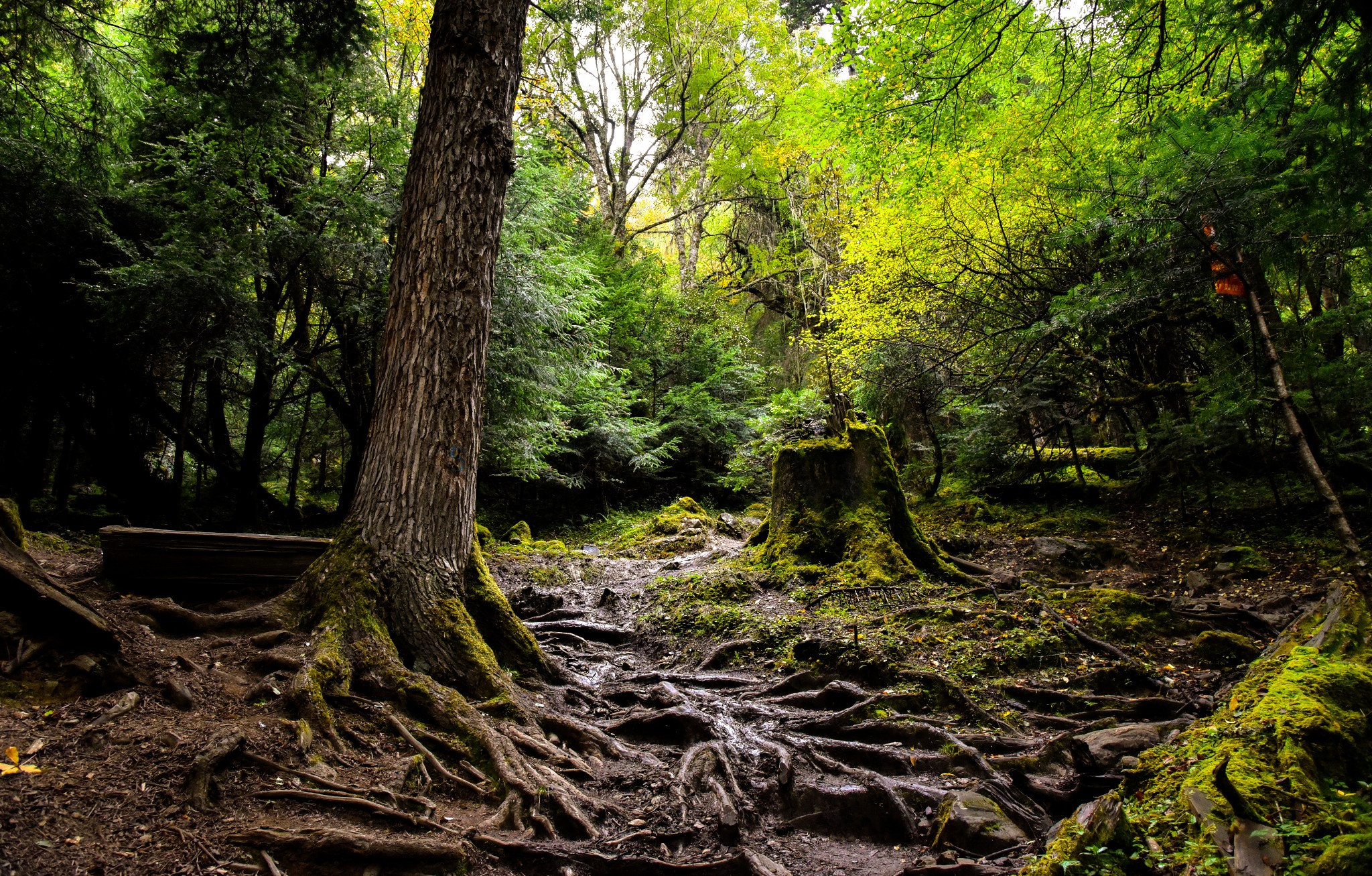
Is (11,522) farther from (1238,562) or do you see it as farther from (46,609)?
(1238,562)

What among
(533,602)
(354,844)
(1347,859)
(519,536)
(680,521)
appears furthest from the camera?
(680,521)

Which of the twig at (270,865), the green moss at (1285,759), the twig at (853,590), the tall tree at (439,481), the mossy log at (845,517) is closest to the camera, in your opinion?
the green moss at (1285,759)

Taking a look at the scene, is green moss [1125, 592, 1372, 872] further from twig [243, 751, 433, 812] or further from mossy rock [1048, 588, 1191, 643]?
twig [243, 751, 433, 812]

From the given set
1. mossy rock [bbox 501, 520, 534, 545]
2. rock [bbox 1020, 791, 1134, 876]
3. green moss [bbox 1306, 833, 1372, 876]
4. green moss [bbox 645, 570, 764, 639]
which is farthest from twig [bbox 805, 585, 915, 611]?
mossy rock [bbox 501, 520, 534, 545]

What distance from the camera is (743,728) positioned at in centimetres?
465

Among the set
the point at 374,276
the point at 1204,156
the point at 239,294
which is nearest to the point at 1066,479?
the point at 1204,156

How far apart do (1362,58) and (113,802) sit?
753 centimetres

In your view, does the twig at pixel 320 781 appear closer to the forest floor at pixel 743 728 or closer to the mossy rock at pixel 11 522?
the forest floor at pixel 743 728

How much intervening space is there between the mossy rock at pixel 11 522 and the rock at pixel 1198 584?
34.0 feet

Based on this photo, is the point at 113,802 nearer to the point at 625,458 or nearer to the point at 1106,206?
the point at 1106,206

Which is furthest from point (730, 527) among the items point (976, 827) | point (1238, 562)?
point (976, 827)

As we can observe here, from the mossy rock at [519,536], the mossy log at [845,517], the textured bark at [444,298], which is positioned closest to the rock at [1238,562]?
the mossy log at [845,517]

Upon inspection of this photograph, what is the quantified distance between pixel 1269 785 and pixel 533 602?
715 centimetres

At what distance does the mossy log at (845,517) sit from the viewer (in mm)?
7820
